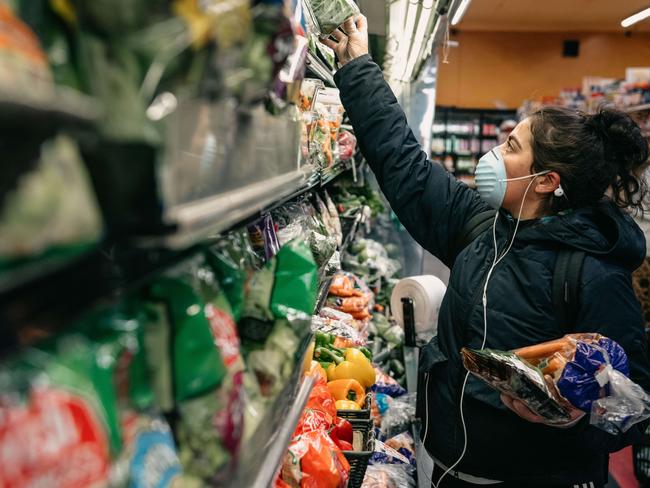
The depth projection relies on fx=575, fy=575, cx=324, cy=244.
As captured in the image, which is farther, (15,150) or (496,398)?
(496,398)

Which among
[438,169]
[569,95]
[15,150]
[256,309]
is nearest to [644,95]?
[569,95]

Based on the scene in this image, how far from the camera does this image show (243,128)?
2.55 ft

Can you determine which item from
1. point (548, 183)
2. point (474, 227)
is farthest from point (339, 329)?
point (548, 183)

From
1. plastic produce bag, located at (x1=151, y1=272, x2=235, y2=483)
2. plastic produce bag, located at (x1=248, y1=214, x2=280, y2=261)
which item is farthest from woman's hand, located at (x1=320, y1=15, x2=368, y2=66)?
plastic produce bag, located at (x1=151, y1=272, x2=235, y2=483)

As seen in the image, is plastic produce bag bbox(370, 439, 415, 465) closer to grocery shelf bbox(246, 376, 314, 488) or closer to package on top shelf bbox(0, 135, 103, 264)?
grocery shelf bbox(246, 376, 314, 488)

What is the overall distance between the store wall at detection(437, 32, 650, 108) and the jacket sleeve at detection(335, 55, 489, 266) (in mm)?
13254

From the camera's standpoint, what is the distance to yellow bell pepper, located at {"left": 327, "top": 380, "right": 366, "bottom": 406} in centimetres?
221

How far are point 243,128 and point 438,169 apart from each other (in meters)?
1.62

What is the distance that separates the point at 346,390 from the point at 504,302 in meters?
0.70

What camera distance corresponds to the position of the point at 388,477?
2.25 meters

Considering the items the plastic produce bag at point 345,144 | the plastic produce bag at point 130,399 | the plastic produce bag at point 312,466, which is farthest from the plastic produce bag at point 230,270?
the plastic produce bag at point 345,144

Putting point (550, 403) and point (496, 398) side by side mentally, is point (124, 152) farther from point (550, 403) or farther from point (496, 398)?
point (496, 398)

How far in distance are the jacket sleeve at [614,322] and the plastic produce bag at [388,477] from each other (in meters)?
0.78

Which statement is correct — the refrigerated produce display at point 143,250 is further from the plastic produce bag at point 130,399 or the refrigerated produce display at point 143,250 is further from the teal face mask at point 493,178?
the teal face mask at point 493,178
